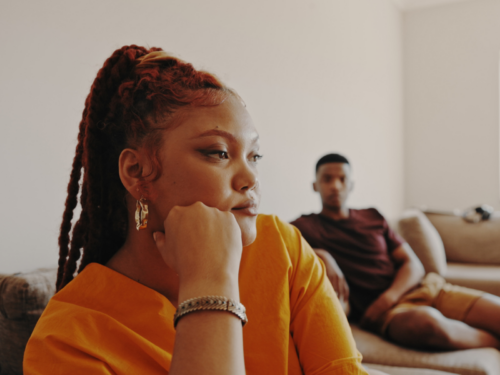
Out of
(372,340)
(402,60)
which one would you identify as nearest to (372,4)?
(402,60)

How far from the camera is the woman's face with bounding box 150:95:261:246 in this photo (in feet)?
2.77

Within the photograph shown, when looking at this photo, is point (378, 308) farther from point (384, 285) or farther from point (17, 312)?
point (17, 312)

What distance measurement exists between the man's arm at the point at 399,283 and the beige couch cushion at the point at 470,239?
1.35 m

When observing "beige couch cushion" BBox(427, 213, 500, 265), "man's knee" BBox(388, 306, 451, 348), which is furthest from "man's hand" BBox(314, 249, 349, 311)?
"beige couch cushion" BBox(427, 213, 500, 265)

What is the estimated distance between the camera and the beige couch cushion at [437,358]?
1622 mm

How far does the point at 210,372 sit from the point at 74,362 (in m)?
0.26

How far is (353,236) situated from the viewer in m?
2.46

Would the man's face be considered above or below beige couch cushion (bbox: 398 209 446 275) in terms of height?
above

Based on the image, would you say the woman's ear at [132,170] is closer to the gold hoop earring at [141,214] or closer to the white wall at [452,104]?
the gold hoop earring at [141,214]

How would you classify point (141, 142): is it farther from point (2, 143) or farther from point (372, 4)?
point (372, 4)

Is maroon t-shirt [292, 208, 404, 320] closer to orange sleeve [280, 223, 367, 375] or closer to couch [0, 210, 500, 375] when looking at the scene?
couch [0, 210, 500, 375]

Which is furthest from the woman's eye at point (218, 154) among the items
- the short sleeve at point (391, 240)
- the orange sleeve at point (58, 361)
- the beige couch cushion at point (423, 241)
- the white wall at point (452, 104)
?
the white wall at point (452, 104)

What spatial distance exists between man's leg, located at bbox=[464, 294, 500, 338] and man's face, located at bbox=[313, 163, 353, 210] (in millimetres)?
829

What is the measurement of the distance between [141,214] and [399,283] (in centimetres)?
183
